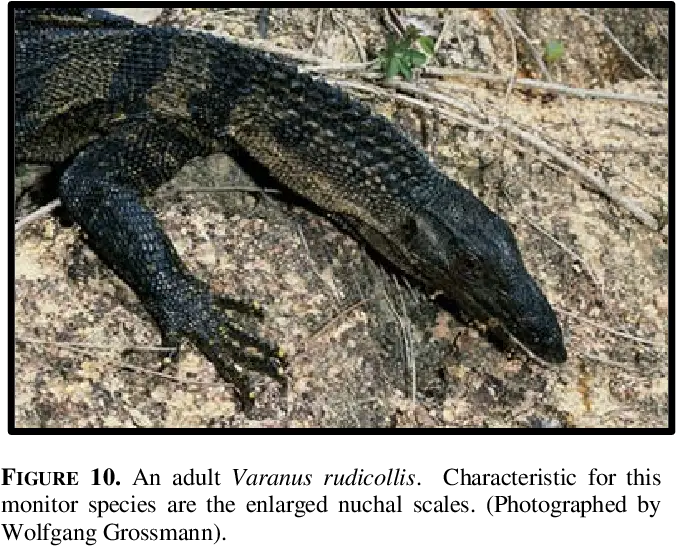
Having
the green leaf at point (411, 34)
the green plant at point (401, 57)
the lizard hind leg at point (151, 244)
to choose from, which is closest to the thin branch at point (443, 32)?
the green leaf at point (411, 34)

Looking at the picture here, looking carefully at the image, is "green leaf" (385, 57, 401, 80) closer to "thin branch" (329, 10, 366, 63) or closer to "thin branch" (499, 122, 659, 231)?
"thin branch" (329, 10, 366, 63)

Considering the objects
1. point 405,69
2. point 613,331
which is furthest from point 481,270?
point 405,69

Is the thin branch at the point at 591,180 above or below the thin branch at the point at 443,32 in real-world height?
below

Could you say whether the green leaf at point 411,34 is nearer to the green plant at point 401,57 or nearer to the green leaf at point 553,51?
the green plant at point 401,57

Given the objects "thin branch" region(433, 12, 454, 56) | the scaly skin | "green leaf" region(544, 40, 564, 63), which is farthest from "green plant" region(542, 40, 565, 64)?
the scaly skin

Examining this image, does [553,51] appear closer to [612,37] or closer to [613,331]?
[612,37]

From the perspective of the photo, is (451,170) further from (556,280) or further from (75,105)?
(75,105)

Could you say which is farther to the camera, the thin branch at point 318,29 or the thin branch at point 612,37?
the thin branch at point 612,37

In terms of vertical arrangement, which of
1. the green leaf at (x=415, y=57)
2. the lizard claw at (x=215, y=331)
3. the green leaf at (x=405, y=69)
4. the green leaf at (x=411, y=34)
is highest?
the green leaf at (x=411, y=34)
